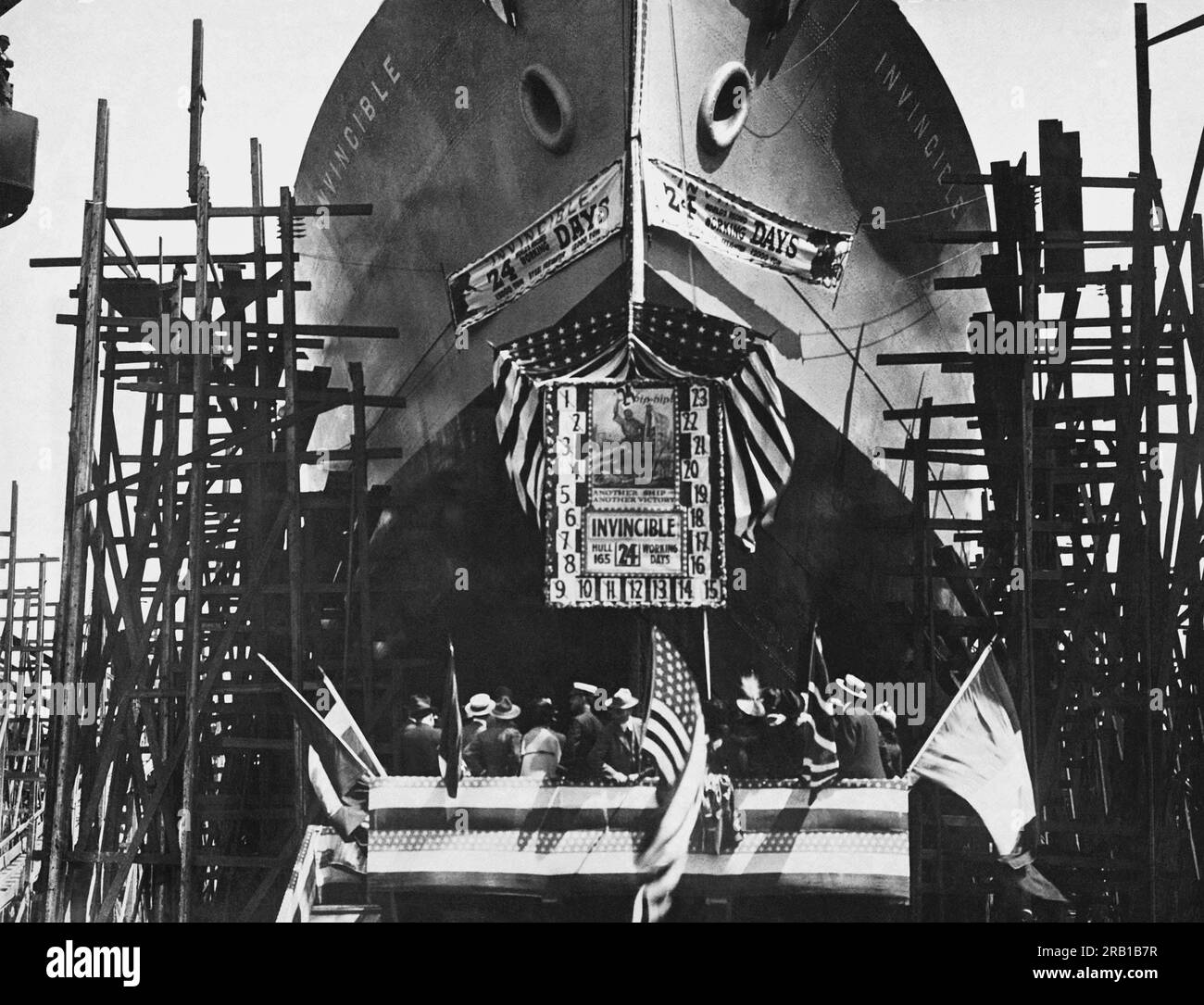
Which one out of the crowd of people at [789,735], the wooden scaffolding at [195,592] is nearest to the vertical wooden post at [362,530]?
the wooden scaffolding at [195,592]

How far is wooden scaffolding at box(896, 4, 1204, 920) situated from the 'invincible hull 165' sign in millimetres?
1284

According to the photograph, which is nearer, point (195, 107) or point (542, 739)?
point (542, 739)

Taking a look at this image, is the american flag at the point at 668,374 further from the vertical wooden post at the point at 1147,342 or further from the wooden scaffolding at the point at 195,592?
the vertical wooden post at the point at 1147,342

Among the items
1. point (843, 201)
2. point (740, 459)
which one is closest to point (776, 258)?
point (843, 201)

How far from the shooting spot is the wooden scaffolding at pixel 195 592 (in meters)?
8.69

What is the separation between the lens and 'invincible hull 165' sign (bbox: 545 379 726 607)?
334 inches

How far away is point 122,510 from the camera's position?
9.53 metres

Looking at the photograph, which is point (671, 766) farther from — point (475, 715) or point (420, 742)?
point (420, 742)

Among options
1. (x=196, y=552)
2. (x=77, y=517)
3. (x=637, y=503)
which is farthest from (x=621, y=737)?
(x=77, y=517)

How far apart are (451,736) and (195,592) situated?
1.65 m

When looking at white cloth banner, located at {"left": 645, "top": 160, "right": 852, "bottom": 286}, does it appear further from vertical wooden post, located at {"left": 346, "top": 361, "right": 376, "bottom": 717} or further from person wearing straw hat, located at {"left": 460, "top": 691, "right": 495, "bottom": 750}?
person wearing straw hat, located at {"left": 460, "top": 691, "right": 495, "bottom": 750}

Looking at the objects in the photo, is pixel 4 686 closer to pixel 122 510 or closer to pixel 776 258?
pixel 122 510

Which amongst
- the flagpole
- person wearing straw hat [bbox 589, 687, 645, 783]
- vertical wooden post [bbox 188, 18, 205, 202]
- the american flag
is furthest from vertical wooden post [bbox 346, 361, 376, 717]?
the flagpole

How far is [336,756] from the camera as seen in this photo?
8.56 metres
